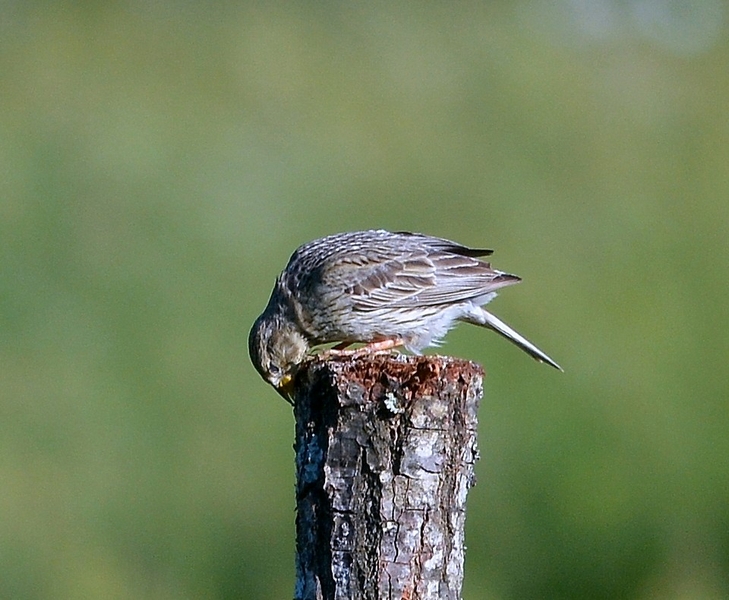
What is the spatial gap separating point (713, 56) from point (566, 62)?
61.0 inches

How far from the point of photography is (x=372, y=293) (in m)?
6.57

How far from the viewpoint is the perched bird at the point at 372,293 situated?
6574 millimetres

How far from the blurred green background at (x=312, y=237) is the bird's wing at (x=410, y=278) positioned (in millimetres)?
2533

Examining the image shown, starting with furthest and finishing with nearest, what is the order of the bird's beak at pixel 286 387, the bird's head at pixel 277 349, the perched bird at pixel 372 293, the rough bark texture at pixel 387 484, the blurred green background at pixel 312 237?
the blurred green background at pixel 312 237 < the perched bird at pixel 372 293 < the bird's head at pixel 277 349 < the bird's beak at pixel 286 387 < the rough bark texture at pixel 387 484

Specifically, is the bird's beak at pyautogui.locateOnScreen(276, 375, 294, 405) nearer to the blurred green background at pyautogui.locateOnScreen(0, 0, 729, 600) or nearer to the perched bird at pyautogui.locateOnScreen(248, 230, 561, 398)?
the perched bird at pyautogui.locateOnScreen(248, 230, 561, 398)

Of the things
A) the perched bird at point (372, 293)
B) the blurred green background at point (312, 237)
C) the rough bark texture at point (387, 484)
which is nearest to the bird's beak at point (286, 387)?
the perched bird at point (372, 293)

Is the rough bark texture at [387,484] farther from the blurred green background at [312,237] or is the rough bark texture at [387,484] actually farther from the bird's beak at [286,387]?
the blurred green background at [312,237]

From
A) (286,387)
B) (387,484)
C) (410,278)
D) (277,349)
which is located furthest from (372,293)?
(387,484)

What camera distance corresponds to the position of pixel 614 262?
11.0m

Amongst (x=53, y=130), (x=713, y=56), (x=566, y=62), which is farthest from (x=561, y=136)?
(x=53, y=130)

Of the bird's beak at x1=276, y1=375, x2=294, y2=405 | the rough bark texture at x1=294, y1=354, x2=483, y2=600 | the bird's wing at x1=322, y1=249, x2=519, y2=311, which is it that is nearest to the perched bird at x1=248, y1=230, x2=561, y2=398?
the bird's wing at x1=322, y1=249, x2=519, y2=311

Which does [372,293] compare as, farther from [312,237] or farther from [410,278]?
[312,237]

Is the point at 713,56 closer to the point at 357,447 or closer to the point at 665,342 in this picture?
the point at 665,342

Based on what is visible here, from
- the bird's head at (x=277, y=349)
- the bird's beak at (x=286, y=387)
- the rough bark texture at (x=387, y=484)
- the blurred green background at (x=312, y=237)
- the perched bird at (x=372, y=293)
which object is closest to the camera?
the rough bark texture at (x=387, y=484)
